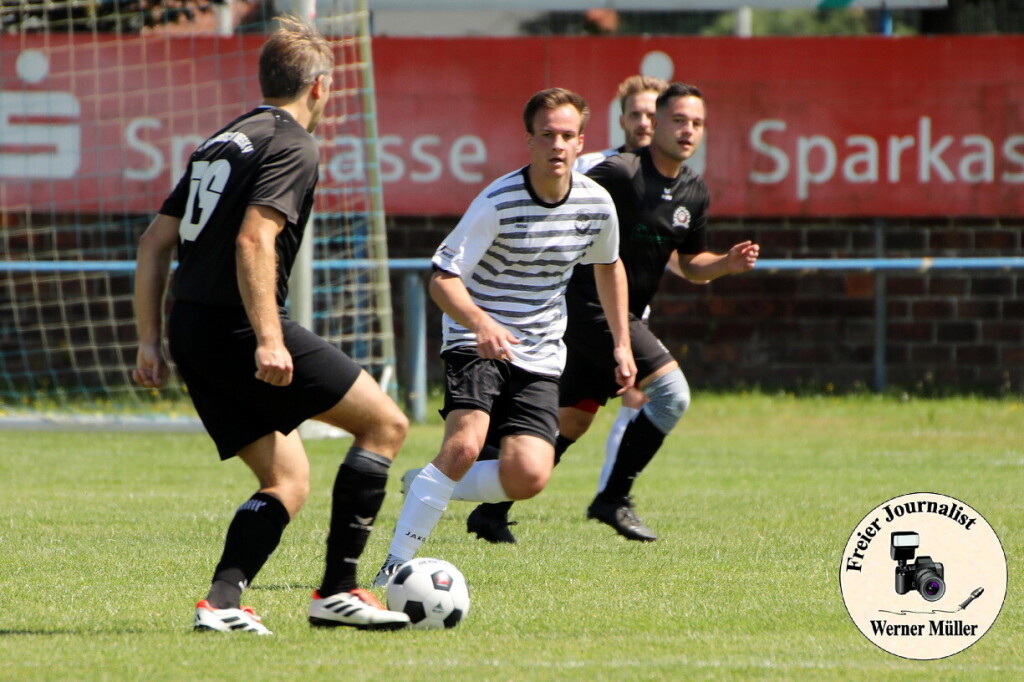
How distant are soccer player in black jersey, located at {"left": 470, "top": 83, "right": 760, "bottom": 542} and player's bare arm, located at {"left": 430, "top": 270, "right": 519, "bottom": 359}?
67.1 inches

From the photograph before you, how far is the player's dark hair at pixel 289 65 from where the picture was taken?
479cm

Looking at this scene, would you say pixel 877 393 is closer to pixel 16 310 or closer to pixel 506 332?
pixel 16 310

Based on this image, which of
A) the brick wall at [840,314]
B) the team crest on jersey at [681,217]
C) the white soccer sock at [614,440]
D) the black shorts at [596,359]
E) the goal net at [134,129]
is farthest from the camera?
the brick wall at [840,314]

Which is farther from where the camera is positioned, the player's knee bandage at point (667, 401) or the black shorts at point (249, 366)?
the player's knee bandage at point (667, 401)

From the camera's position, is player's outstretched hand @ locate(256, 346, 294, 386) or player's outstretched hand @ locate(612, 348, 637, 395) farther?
player's outstretched hand @ locate(612, 348, 637, 395)

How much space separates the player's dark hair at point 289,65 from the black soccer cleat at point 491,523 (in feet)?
8.55

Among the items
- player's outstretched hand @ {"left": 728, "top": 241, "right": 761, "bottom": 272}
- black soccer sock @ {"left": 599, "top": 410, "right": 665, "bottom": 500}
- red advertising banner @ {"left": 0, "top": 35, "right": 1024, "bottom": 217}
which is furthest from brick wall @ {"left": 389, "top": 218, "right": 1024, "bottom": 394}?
player's outstretched hand @ {"left": 728, "top": 241, "right": 761, "bottom": 272}

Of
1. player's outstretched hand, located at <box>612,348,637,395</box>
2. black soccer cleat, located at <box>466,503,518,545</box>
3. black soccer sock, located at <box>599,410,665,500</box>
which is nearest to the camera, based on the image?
player's outstretched hand, located at <box>612,348,637,395</box>

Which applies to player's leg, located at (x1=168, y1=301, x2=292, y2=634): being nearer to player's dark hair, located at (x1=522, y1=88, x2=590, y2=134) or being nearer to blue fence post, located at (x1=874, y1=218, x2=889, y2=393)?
player's dark hair, located at (x1=522, y1=88, x2=590, y2=134)

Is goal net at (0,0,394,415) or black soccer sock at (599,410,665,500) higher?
goal net at (0,0,394,415)

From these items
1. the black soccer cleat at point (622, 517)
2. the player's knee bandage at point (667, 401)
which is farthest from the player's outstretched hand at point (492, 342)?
the player's knee bandage at point (667, 401)

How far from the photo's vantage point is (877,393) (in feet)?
46.2

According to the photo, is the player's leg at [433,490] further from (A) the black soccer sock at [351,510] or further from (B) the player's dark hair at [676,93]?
(B) the player's dark hair at [676,93]

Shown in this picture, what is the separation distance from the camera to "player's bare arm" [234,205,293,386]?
14.6 ft
